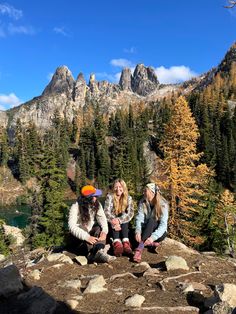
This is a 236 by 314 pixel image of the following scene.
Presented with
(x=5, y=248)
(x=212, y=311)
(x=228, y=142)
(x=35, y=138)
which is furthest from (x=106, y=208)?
(x=35, y=138)

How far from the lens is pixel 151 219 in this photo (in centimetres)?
846

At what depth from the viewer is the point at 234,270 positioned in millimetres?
7328

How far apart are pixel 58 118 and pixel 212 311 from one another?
125892 millimetres

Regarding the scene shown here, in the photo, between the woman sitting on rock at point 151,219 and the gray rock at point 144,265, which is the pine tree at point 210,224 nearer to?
the woman sitting on rock at point 151,219

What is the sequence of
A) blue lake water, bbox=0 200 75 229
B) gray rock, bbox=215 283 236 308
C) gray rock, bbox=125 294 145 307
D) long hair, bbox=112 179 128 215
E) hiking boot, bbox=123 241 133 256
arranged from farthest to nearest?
blue lake water, bbox=0 200 75 229 < long hair, bbox=112 179 128 215 < hiking boot, bbox=123 241 133 256 < gray rock, bbox=125 294 145 307 < gray rock, bbox=215 283 236 308

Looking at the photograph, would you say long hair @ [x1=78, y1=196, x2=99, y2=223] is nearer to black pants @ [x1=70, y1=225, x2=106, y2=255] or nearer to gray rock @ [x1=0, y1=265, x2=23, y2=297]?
black pants @ [x1=70, y1=225, x2=106, y2=255]

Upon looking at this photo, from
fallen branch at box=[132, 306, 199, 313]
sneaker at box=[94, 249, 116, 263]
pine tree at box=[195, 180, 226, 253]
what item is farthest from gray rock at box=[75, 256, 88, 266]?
pine tree at box=[195, 180, 226, 253]

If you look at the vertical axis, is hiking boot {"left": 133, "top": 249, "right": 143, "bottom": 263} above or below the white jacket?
below

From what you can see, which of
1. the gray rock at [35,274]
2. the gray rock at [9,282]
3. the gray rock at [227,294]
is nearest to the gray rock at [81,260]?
the gray rock at [35,274]

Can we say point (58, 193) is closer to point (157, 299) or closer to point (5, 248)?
point (5, 248)

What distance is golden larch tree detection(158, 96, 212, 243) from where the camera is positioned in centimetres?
1939

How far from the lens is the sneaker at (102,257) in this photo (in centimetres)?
754

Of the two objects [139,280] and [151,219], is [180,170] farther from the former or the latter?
[139,280]

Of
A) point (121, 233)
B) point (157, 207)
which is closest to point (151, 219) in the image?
point (157, 207)
